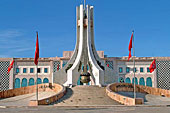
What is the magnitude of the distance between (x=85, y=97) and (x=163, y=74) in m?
28.2

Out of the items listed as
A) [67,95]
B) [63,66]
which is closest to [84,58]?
[67,95]

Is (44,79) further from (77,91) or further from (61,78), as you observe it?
(77,91)

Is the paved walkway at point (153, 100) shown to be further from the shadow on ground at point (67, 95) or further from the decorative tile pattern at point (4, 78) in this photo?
the decorative tile pattern at point (4, 78)

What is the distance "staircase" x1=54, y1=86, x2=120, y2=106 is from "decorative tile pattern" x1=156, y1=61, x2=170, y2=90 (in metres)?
24.0

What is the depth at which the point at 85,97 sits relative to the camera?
2331 cm

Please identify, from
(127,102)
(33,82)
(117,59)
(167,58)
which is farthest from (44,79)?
(127,102)

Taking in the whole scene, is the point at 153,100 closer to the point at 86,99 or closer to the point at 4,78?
the point at 86,99

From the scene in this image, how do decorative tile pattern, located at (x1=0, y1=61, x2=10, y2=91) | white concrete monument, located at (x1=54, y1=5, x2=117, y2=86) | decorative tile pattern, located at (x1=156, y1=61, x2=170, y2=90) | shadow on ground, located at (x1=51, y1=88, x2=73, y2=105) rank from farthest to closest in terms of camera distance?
decorative tile pattern, located at (x1=0, y1=61, x2=10, y2=91)
decorative tile pattern, located at (x1=156, y1=61, x2=170, y2=90)
white concrete monument, located at (x1=54, y1=5, x2=117, y2=86)
shadow on ground, located at (x1=51, y1=88, x2=73, y2=105)

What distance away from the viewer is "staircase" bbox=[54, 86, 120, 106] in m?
21.6

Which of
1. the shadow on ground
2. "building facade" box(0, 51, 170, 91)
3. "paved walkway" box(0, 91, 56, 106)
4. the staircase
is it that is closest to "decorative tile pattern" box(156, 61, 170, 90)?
"building facade" box(0, 51, 170, 91)

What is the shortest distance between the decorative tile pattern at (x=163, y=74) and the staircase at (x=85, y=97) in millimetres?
24021

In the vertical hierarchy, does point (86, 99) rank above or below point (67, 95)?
below

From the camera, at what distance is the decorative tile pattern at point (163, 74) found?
47938 millimetres

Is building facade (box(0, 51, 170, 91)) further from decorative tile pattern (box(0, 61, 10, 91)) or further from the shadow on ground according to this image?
the shadow on ground
